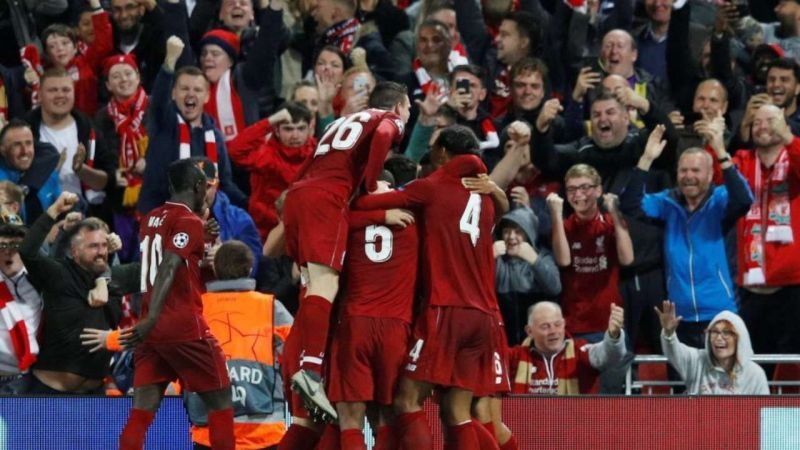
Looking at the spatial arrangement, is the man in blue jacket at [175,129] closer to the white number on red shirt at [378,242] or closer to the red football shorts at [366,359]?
the white number on red shirt at [378,242]

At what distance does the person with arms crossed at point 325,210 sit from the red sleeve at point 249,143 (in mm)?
3721

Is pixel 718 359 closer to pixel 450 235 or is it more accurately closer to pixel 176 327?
pixel 450 235

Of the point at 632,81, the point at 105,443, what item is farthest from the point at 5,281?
the point at 632,81

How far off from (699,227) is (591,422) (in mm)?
2433

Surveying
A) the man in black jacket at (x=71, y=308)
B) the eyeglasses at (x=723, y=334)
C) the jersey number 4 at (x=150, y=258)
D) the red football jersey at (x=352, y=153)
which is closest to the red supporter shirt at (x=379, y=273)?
the red football jersey at (x=352, y=153)

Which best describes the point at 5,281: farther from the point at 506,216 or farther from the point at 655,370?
the point at 655,370

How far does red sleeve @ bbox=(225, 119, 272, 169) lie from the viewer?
43.5 ft

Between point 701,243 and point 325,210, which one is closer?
point 325,210

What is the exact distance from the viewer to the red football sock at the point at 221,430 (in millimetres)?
10211

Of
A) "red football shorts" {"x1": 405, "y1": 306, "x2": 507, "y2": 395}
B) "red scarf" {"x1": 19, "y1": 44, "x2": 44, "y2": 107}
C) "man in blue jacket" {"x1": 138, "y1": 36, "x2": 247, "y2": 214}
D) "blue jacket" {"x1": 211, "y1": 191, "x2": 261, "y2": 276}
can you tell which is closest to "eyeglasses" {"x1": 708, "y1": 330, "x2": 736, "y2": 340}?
"red football shorts" {"x1": 405, "y1": 306, "x2": 507, "y2": 395}

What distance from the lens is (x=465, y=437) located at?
9.49 meters

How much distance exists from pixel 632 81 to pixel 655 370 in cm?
285

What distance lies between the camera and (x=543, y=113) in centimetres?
1309

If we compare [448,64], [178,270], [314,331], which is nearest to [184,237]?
[178,270]
